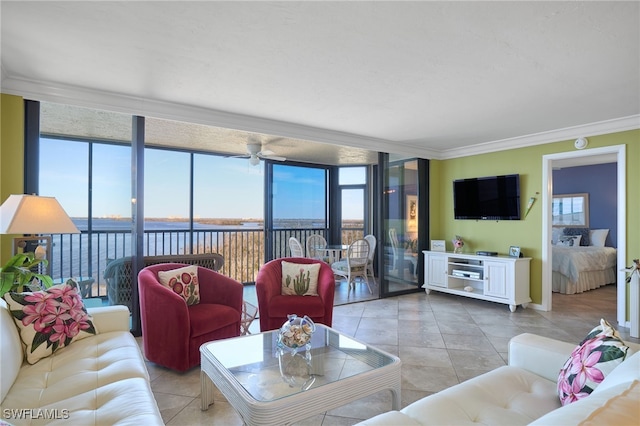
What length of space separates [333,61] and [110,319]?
8.14 ft

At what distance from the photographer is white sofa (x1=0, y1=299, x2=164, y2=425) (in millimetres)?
1378

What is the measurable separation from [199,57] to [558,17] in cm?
233

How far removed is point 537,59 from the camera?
2.48 meters

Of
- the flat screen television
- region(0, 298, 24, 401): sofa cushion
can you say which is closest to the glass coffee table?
region(0, 298, 24, 401): sofa cushion

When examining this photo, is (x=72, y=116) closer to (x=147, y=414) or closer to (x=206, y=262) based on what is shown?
(x=206, y=262)

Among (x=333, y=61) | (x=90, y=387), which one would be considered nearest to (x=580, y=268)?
(x=333, y=61)

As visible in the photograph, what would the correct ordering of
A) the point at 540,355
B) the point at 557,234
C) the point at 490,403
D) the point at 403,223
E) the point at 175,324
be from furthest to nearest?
the point at 557,234 < the point at 403,223 < the point at 175,324 < the point at 540,355 < the point at 490,403

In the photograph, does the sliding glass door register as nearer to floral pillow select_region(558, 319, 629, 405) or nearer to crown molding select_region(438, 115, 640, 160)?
crown molding select_region(438, 115, 640, 160)

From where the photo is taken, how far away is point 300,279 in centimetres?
359

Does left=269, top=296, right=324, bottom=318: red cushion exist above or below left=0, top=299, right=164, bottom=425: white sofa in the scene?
below

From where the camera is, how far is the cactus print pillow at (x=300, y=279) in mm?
3570

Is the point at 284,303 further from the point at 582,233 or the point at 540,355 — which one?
the point at 582,233

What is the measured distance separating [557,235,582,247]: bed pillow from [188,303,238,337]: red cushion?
23.0ft

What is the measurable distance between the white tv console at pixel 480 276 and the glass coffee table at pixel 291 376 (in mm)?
3213
